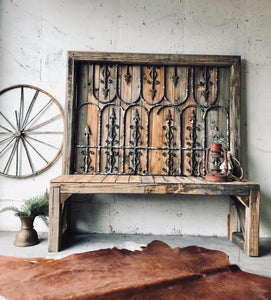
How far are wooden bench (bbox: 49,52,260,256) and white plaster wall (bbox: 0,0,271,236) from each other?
18 cm

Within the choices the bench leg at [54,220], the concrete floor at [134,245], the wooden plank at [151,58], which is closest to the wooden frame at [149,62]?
the wooden plank at [151,58]

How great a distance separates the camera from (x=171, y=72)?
2859 millimetres

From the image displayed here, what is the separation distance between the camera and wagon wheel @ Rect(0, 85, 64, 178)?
9.39 ft

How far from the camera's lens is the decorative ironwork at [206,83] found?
2.82 meters

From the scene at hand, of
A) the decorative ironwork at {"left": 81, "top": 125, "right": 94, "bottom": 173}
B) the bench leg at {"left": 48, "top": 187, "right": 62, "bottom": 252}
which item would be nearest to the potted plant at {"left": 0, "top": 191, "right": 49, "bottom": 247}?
the bench leg at {"left": 48, "top": 187, "right": 62, "bottom": 252}

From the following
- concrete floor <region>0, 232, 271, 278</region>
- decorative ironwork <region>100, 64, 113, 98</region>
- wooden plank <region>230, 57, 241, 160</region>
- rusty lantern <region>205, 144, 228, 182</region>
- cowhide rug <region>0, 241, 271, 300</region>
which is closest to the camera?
cowhide rug <region>0, 241, 271, 300</region>

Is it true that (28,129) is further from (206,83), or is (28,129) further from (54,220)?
(206,83)

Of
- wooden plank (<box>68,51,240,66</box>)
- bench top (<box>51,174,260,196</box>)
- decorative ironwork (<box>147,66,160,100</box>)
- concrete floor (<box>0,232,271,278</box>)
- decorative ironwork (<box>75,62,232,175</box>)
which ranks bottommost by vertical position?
concrete floor (<box>0,232,271,278</box>)

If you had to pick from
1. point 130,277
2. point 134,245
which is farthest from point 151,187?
point 130,277

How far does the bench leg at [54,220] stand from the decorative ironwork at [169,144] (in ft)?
3.99

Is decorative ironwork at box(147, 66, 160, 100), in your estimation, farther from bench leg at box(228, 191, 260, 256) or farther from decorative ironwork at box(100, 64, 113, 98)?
bench leg at box(228, 191, 260, 256)

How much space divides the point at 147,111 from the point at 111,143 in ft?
1.82

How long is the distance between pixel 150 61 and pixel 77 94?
0.92m

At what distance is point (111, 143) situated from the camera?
2.82 metres
